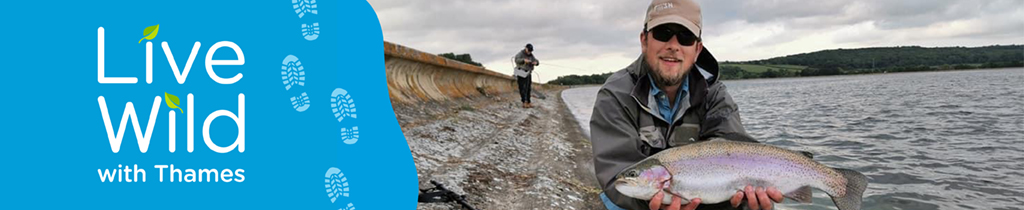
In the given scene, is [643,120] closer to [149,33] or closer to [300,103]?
[300,103]

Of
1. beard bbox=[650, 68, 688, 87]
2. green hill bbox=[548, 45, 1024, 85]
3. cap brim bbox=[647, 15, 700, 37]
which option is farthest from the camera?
green hill bbox=[548, 45, 1024, 85]

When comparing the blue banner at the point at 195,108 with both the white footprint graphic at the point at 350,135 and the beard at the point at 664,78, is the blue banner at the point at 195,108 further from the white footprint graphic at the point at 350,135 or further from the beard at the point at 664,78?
the beard at the point at 664,78

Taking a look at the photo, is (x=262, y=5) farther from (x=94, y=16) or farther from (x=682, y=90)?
(x=682, y=90)

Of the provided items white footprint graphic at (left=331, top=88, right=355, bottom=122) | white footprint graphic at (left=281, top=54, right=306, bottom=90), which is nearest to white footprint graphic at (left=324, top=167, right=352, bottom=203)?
white footprint graphic at (left=331, top=88, right=355, bottom=122)

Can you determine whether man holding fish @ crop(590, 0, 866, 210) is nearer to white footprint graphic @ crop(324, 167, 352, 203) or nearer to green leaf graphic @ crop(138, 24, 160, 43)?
white footprint graphic @ crop(324, 167, 352, 203)

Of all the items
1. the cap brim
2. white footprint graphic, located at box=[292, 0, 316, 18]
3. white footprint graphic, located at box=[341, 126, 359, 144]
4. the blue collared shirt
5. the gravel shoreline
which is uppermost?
white footprint graphic, located at box=[292, 0, 316, 18]

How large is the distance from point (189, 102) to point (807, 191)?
2590 mm

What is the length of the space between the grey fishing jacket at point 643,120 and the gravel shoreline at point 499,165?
1.21 m

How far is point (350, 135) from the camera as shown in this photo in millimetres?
3029

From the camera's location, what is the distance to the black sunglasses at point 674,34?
2.64 metres

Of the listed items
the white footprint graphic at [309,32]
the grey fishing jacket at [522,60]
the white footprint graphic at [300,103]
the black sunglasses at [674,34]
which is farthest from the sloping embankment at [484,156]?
the grey fishing jacket at [522,60]

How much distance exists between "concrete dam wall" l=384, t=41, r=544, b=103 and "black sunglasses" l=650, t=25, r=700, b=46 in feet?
17.0

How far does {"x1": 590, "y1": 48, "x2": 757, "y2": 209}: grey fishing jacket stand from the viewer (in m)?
2.65

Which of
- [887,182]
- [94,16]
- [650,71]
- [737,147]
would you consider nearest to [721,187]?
[737,147]
